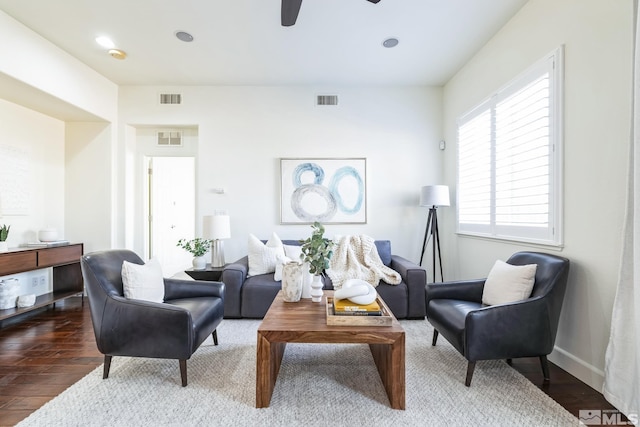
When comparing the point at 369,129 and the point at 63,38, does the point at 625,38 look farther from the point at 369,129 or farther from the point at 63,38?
the point at 63,38

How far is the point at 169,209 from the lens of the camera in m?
4.86

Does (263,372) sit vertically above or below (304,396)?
above

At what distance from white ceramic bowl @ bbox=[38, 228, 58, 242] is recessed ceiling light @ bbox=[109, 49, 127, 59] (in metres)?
2.21

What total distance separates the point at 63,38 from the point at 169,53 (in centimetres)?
99

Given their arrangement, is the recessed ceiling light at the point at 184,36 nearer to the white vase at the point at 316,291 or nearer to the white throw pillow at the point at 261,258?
the white throw pillow at the point at 261,258

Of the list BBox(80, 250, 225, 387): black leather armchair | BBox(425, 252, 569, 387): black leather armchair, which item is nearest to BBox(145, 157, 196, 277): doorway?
BBox(80, 250, 225, 387): black leather armchair

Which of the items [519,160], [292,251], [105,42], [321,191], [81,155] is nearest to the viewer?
[519,160]

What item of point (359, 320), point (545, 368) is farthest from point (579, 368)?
point (359, 320)

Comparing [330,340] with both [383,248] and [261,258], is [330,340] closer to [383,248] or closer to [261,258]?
[261,258]

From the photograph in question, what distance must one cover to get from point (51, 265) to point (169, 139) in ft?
6.94

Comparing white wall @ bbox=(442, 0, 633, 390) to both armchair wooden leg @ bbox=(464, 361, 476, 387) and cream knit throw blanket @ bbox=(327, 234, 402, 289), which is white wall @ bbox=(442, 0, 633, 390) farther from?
cream knit throw blanket @ bbox=(327, 234, 402, 289)

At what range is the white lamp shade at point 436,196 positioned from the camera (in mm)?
3578

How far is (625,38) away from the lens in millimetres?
1709

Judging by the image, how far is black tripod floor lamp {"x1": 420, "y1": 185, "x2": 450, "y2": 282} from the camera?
3.59 meters
